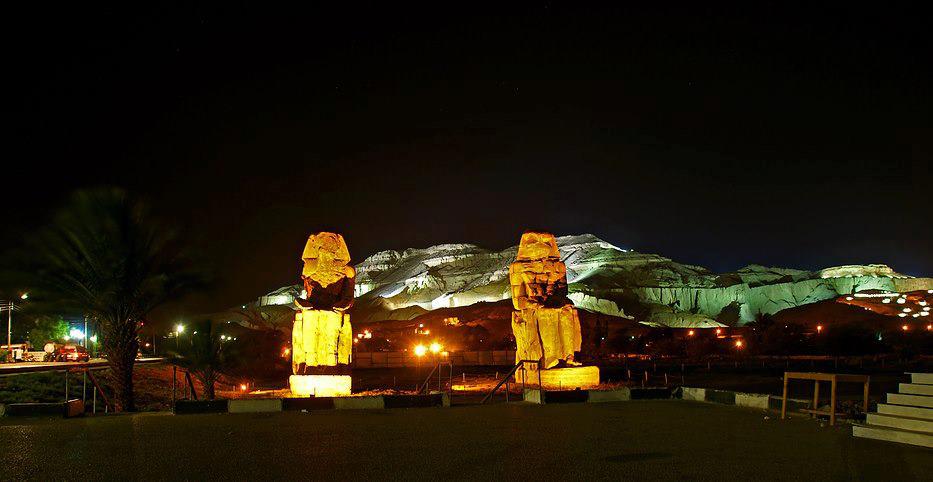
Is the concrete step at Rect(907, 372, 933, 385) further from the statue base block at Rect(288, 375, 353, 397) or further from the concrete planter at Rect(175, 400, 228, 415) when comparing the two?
the statue base block at Rect(288, 375, 353, 397)

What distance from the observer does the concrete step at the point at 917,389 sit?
1142 cm

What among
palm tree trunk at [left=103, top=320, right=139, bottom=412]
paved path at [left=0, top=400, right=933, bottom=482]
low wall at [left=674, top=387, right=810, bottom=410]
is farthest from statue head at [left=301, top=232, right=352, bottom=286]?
low wall at [left=674, top=387, right=810, bottom=410]

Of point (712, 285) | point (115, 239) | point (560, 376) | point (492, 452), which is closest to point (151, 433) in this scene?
point (492, 452)

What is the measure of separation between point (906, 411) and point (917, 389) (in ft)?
1.30

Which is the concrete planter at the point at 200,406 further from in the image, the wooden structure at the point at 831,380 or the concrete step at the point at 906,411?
the concrete step at the point at 906,411

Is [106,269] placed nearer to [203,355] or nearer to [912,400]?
[203,355]

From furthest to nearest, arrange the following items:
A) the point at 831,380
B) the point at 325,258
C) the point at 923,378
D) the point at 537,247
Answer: the point at 537,247
the point at 325,258
the point at 831,380
the point at 923,378

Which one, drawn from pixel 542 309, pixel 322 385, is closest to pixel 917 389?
pixel 542 309

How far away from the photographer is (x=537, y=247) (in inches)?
1067

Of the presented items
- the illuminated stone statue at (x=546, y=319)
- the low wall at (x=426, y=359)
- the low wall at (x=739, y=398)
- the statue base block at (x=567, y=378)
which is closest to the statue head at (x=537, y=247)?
the illuminated stone statue at (x=546, y=319)

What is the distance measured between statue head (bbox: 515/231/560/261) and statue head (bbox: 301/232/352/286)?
5.96 m

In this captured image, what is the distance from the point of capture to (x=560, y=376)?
25.0 metres

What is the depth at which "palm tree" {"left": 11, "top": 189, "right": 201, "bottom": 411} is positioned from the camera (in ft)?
64.0

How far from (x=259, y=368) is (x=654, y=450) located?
39122mm
